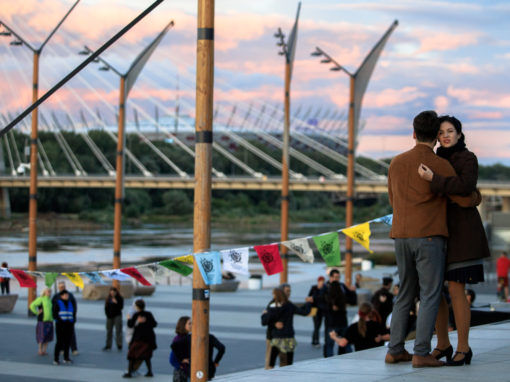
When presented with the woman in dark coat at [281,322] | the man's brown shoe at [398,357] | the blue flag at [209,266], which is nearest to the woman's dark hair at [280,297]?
the woman in dark coat at [281,322]

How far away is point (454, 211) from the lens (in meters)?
6.07

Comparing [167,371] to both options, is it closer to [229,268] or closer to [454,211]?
[229,268]

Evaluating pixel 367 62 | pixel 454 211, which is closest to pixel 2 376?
pixel 454 211

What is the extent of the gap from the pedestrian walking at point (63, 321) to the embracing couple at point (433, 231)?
33.4ft

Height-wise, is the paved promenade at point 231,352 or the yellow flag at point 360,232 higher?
the yellow flag at point 360,232

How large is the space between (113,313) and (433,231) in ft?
38.3

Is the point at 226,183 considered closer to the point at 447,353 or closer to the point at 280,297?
the point at 280,297

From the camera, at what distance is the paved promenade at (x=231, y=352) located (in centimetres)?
582

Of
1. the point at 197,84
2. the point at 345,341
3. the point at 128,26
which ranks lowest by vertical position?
the point at 345,341

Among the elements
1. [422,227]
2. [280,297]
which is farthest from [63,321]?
[422,227]

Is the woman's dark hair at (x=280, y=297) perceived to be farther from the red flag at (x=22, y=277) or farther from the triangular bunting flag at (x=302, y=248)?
the red flag at (x=22, y=277)

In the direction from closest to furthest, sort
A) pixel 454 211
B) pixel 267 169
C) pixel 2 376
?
pixel 454 211 → pixel 2 376 → pixel 267 169

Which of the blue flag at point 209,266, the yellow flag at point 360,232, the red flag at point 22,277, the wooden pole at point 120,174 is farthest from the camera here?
the wooden pole at point 120,174

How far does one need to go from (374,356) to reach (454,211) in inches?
53.0
